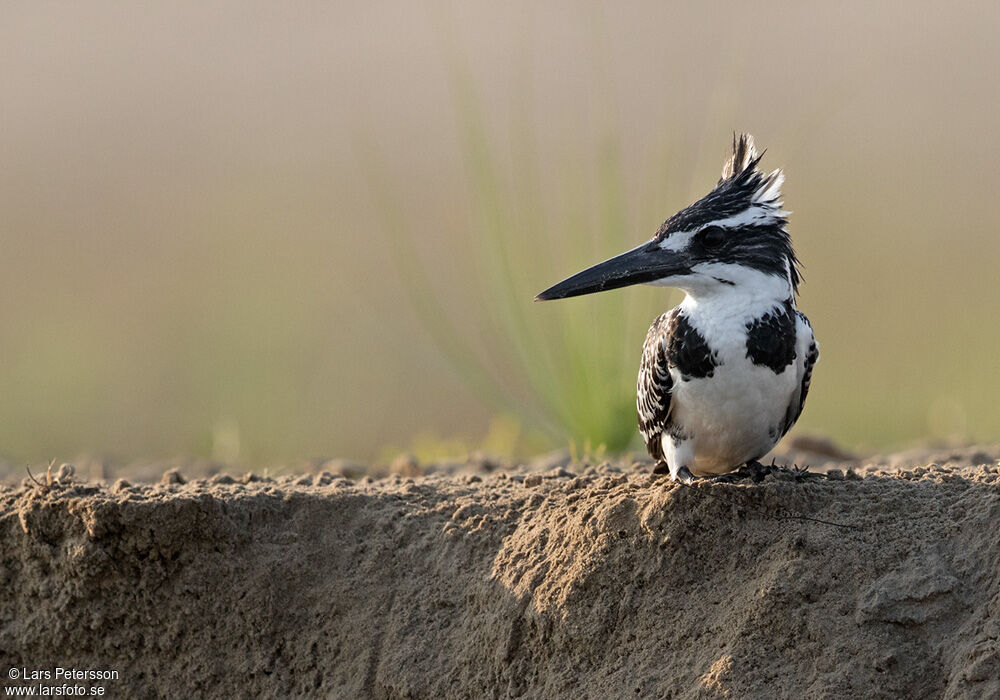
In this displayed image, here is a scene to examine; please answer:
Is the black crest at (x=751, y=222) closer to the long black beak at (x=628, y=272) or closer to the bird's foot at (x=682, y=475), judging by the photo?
the long black beak at (x=628, y=272)

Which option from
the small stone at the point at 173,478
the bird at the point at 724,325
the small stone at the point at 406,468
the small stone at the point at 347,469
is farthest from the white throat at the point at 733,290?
the small stone at the point at 173,478

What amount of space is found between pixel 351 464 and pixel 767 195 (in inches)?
141

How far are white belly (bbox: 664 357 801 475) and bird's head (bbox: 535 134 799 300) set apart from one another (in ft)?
1.24

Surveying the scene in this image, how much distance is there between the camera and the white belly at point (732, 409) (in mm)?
4883

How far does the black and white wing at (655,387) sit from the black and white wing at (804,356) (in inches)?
22.8

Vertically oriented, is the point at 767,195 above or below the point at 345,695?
above

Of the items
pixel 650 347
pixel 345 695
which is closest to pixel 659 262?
pixel 650 347

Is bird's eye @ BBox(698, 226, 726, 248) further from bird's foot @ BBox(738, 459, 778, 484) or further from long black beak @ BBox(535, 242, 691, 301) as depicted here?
bird's foot @ BBox(738, 459, 778, 484)

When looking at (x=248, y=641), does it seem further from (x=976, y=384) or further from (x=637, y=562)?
(x=976, y=384)

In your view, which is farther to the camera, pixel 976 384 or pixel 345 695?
pixel 976 384

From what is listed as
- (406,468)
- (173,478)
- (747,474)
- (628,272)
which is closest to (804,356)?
(747,474)

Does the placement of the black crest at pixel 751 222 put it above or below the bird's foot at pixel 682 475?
above

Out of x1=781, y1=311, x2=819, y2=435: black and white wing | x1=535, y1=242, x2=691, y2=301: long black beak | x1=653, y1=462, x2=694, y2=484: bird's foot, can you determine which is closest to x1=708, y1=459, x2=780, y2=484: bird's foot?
x1=653, y1=462, x2=694, y2=484: bird's foot

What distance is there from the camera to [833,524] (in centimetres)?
463
